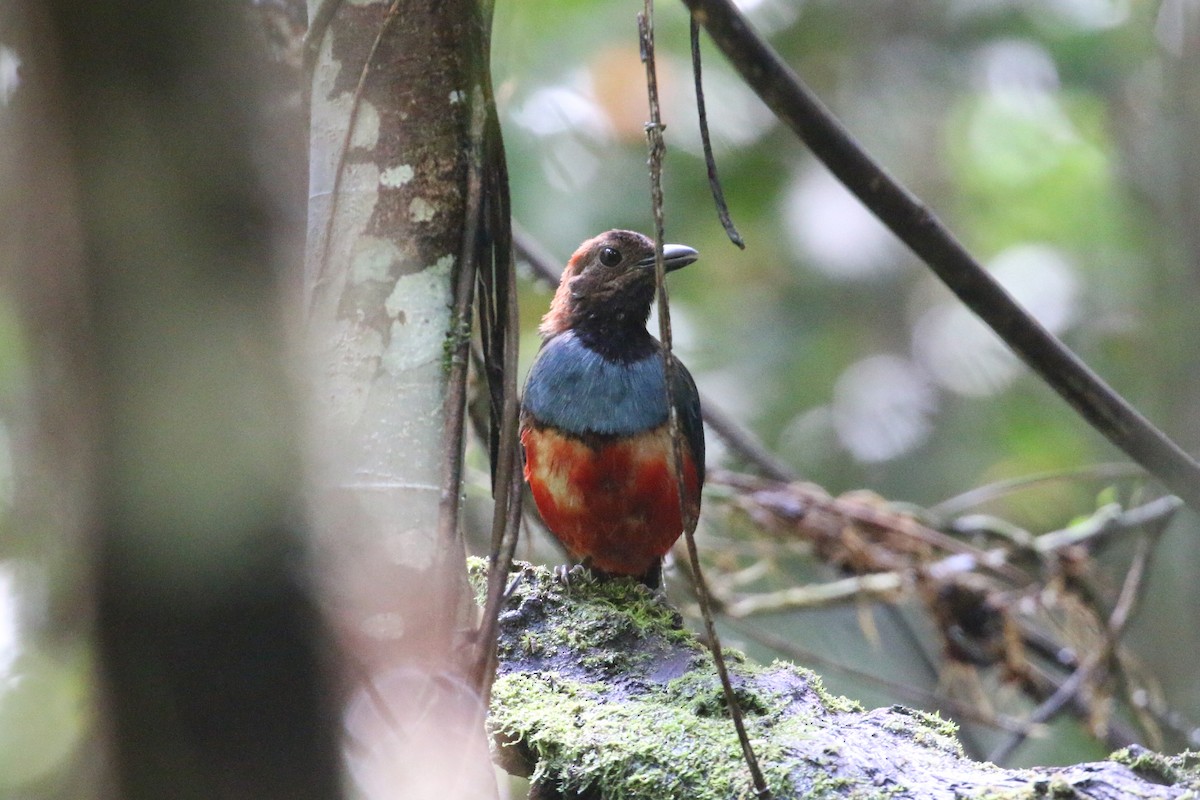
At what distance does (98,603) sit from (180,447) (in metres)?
0.15

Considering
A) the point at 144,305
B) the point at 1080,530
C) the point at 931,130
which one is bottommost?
the point at 1080,530

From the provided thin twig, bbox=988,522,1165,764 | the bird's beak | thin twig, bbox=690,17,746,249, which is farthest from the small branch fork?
thin twig, bbox=988,522,1165,764

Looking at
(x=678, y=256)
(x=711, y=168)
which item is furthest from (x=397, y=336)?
(x=678, y=256)

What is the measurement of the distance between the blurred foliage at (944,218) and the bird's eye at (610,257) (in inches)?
98.9

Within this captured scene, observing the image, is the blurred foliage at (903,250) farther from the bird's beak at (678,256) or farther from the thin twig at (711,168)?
the thin twig at (711,168)

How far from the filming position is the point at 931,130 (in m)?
9.48

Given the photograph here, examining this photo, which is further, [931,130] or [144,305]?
[931,130]

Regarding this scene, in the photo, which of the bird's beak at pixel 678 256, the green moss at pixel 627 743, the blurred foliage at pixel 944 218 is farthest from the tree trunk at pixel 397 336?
the blurred foliage at pixel 944 218

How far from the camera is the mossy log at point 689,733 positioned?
1.99m

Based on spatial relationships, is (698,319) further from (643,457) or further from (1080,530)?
(643,457)

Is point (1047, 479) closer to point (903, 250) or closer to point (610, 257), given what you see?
point (610, 257)

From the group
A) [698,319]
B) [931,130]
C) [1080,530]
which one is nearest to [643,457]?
[1080,530]

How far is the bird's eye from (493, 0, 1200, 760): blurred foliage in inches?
98.9

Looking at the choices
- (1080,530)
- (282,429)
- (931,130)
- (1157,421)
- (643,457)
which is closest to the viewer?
(282,429)
